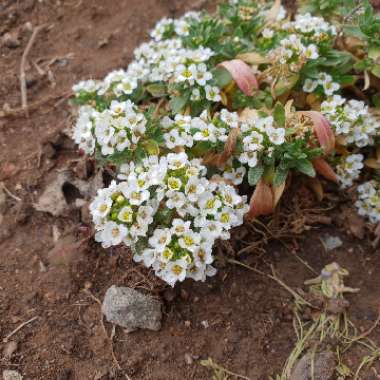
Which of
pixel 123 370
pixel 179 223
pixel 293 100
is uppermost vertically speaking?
pixel 179 223

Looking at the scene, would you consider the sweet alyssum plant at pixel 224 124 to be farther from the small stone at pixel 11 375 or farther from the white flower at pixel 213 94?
the small stone at pixel 11 375

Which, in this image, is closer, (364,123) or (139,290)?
(139,290)

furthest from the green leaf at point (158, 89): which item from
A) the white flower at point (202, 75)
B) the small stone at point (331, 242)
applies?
the small stone at point (331, 242)

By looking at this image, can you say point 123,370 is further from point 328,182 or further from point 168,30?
point 168,30

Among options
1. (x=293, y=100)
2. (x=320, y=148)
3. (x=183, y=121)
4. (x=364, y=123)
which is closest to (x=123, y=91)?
(x=183, y=121)

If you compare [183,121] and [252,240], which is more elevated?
[183,121]

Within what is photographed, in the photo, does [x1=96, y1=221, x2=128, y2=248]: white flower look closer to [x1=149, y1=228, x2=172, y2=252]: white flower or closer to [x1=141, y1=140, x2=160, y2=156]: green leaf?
[x1=149, y1=228, x2=172, y2=252]: white flower
